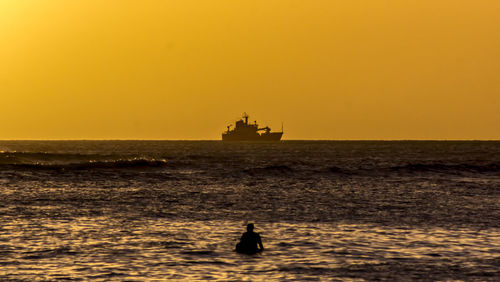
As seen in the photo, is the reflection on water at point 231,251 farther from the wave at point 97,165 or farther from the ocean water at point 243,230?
the wave at point 97,165

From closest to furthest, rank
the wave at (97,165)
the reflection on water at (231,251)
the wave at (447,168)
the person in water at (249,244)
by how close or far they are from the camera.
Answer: the reflection on water at (231,251) < the person in water at (249,244) < the wave at (447,168) < the wave at (97,165)

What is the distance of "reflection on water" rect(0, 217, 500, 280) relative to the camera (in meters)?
18.8

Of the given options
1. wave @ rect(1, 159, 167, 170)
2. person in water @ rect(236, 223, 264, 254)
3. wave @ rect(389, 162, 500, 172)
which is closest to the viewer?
person in water @ rect(236, 223, 264, 254)

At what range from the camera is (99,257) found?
2094 centimetres

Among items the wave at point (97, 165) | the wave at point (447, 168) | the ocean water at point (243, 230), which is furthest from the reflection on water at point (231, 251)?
the wave at point (97, 165)

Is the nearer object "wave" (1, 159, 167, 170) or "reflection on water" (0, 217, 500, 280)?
"reflection on water" (0, 217, 500, 280)

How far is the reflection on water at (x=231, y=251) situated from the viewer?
741 inches

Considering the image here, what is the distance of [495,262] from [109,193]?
32.3 meters

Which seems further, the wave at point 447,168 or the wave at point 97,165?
the wave at point 97,165

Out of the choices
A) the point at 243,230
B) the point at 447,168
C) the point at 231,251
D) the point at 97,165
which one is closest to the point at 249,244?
the point at 231,251

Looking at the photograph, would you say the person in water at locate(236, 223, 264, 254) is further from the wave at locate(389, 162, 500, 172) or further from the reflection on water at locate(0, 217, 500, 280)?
the wave at locate(389, 162, 500, 172)

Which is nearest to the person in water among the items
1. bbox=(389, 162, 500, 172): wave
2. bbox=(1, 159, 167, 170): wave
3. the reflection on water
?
the reflection on water

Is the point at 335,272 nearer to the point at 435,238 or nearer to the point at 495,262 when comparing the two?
the point at 495,262

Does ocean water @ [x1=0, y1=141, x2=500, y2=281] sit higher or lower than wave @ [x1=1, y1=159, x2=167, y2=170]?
lower
